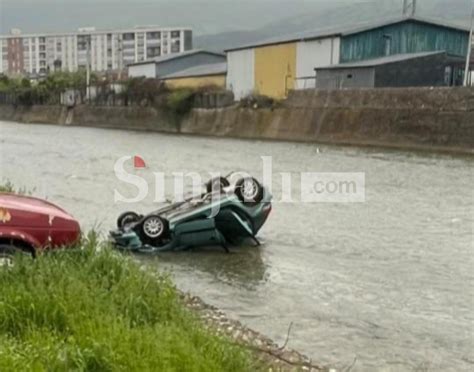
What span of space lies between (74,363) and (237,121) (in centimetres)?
4234

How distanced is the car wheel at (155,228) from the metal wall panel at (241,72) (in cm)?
4118

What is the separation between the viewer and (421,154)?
30422 mm

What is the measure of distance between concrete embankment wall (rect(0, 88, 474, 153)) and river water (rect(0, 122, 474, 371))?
36.4ft

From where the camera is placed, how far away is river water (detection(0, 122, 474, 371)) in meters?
6.53

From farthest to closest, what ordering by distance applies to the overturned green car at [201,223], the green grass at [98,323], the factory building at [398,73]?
1. the factory building at [398,73]
2. the overturned green car at [201,223]
3. the green grass at [98,323]

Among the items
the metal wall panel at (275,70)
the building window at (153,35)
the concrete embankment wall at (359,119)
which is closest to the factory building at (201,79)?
the metal wall panel at (275,70)

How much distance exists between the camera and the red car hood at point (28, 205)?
6.77 metres

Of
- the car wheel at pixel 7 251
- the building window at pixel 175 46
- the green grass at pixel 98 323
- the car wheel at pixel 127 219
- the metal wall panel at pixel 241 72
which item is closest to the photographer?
the green grass at pixel 98 323

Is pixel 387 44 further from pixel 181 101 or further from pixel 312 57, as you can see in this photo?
pixel 181 101

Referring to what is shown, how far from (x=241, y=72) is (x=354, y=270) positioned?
46.2 m

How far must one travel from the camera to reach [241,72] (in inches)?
2140

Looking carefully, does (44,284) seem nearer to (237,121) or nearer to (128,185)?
(128,185)

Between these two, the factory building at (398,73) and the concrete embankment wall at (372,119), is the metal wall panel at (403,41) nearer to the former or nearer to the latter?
the factory building at (398,73)

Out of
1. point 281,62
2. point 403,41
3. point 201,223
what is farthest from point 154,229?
point 403,41
